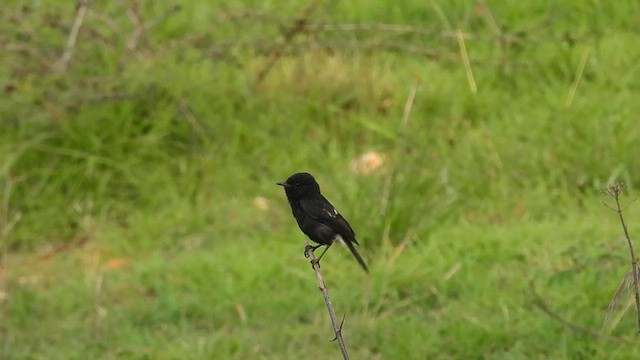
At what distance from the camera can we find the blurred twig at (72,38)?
702 centimetres

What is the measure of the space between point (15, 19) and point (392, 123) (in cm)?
230

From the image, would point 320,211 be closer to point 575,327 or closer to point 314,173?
point 575,327

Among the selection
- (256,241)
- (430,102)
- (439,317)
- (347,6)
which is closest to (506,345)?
(439,317)

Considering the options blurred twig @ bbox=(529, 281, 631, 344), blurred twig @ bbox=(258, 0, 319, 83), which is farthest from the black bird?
blurred twig @ bbox=(258, 0, 319, 83)

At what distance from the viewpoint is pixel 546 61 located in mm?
7348

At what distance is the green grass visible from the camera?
505cm

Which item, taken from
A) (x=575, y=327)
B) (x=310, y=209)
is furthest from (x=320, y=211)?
(x=575, y=327)

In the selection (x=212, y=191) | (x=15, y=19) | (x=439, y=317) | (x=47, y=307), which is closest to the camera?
(x=439, y=317)

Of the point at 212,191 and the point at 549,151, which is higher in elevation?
the point at 549,151

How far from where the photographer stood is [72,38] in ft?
23.2

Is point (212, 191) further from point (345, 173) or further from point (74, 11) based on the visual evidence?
point (74, 11)

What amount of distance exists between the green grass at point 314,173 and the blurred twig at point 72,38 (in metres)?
0.06

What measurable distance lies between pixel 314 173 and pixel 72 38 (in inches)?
64.9

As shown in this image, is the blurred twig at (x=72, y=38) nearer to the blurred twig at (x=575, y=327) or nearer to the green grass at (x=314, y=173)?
the green grass at (x=314, y=173)
